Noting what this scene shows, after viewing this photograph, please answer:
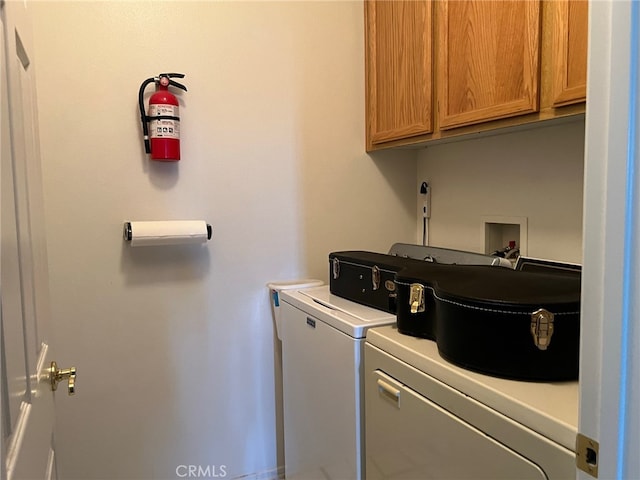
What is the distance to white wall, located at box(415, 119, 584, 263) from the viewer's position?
1.65m

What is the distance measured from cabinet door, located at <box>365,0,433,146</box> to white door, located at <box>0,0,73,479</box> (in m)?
1.27

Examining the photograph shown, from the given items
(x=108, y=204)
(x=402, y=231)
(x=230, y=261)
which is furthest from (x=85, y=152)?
(x=402, y=231)

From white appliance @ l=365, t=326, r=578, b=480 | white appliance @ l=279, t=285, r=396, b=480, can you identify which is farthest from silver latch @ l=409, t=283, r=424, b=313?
white appliance @ l=279, t=285, r=396, b=480

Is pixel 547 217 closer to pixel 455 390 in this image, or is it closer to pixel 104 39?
pixel 455 390

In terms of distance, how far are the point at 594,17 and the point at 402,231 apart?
185 centimetres

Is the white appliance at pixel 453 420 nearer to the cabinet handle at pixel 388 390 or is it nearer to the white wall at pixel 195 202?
the cabinet handle at pixel 388 390

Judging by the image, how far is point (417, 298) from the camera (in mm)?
1272

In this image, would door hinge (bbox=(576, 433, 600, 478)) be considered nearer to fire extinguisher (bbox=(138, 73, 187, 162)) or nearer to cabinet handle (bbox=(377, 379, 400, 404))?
cabinet handle (bbox=(377, 379, 400, 404))

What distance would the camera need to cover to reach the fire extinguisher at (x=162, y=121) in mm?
Answer: 1767

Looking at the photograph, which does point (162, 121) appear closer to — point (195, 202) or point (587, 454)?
point (195, 202)

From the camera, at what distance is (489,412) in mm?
931

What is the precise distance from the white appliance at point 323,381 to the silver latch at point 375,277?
85 millimetres

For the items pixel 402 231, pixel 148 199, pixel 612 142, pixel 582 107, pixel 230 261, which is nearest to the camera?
pixel 612 142

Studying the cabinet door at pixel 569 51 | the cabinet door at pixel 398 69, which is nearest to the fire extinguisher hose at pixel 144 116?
the cabinet door at pixel 398 69
